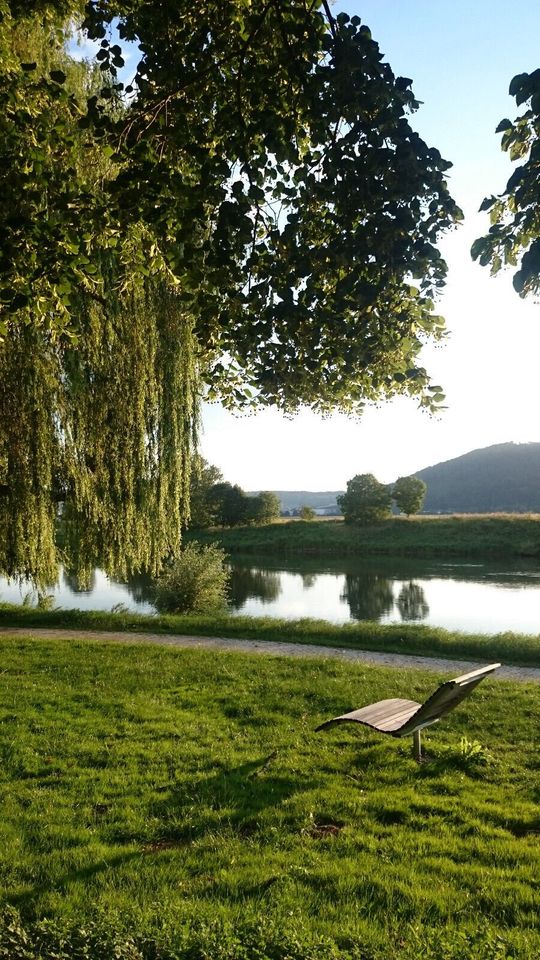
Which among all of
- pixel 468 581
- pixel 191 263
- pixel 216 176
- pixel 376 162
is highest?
pixel 216 176

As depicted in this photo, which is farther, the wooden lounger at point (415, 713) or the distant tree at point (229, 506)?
the distant tree at point (229, 506)

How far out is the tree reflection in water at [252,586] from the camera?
26.8m

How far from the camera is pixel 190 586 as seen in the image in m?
19.8

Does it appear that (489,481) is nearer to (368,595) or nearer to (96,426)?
(368,595)

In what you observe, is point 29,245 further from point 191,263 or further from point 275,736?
point 275,736

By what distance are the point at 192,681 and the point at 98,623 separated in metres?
6.78

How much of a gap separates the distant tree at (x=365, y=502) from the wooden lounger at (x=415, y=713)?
4989 cm

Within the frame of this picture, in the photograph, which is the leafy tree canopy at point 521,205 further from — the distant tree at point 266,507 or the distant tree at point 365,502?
the distant tree at point 266,507

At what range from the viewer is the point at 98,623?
15.7m

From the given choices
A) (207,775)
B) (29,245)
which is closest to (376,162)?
(29,245)

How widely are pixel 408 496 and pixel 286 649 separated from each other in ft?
156

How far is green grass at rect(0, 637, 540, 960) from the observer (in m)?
3.31

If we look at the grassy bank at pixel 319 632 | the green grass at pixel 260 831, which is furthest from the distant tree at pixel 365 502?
the green grass at pixel 260 831

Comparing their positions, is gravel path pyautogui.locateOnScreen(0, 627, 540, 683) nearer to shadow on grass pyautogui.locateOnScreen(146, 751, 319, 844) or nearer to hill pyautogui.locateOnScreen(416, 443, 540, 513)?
shadow on grass pyautogui.locateOnScreen(146, 751, 319, 844)
